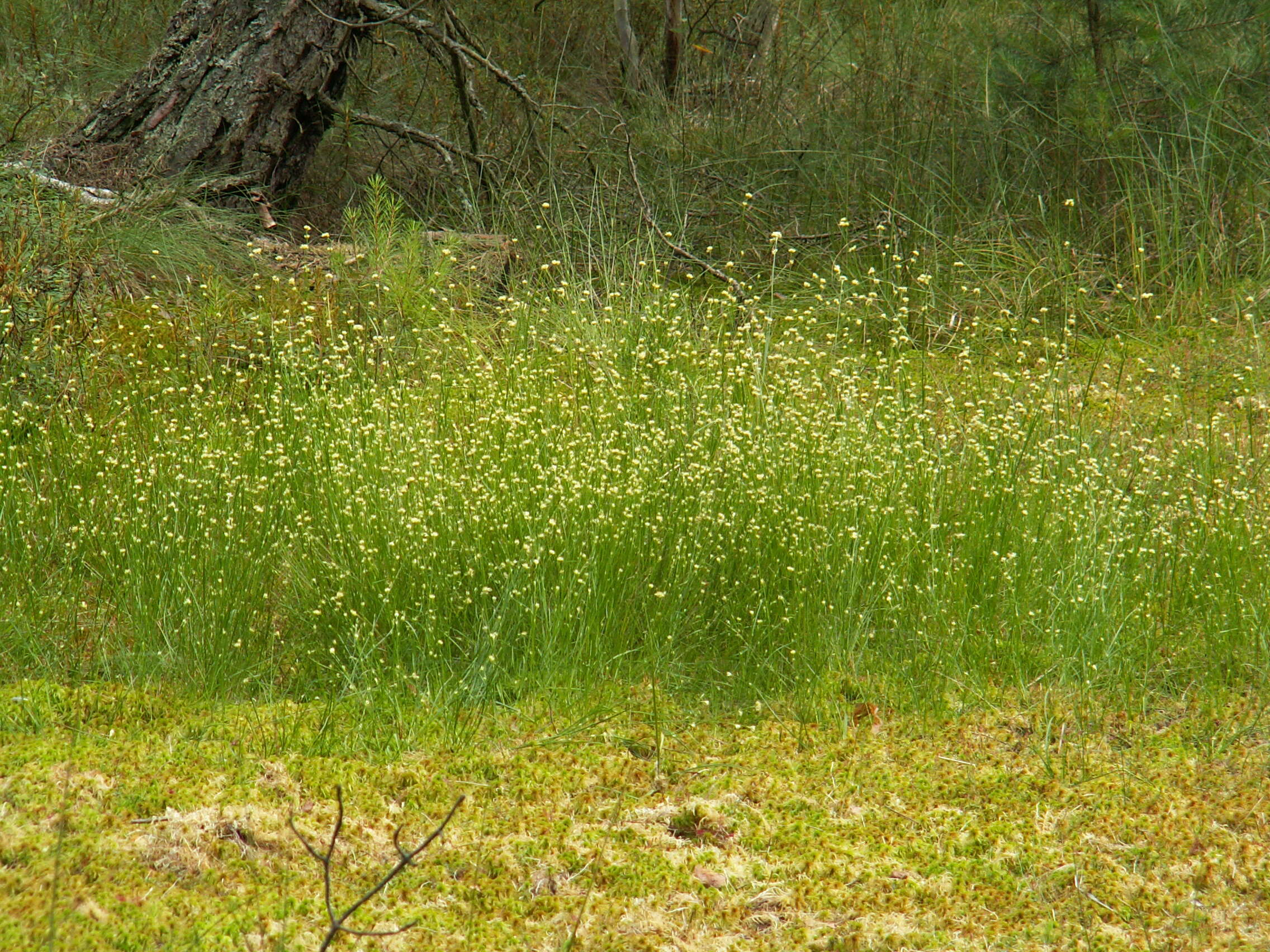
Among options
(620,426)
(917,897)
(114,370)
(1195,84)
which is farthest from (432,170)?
(917,897)

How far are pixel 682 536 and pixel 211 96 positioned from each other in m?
4.89

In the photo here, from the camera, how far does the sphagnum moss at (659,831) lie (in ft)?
7.41

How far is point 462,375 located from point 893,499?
7.18 feet

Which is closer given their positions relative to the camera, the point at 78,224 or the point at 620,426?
the point at 620,426

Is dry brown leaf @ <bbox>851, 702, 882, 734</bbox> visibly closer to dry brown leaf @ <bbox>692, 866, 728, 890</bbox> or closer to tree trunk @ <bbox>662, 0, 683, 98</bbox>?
dry brown leaf @ <bbox>692, 866, 728, 890</bbox>

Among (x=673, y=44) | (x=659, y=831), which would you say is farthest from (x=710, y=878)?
(x=673, y=44)

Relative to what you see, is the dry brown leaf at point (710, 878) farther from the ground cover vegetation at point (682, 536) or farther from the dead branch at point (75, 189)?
the dead branch at point (75, 189)

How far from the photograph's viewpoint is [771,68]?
854 centimetres

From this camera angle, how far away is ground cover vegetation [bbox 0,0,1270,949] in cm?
250

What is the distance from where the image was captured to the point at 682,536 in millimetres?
3703

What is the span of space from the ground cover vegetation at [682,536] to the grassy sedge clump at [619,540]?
2cm

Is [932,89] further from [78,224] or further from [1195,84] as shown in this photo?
[78,224]

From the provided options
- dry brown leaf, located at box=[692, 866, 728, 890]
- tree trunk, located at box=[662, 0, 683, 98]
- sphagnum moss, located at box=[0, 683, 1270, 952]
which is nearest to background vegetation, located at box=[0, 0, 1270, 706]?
tree trunk, located at box=[662, 0, 683, 98]

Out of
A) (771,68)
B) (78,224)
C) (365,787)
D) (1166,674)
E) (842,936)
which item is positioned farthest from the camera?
(771,68)
